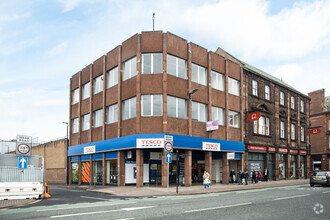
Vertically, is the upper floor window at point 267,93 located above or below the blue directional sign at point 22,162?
above

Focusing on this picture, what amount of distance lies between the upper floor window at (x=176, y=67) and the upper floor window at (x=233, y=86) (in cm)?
704

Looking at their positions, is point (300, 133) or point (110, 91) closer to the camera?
point (110, 91)

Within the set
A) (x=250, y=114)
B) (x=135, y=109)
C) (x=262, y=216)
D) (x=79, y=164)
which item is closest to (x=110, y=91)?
(x=135, y=109)

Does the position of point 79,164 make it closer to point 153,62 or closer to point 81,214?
point 153,62

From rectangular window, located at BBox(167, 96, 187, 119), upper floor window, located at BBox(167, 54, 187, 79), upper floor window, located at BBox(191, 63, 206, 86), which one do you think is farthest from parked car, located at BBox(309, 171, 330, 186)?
upper floor window, located at BBox(167, 54, 187, 79)

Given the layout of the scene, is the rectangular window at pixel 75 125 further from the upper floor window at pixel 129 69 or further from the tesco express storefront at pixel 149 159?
the upper floor window at pixel 129 69

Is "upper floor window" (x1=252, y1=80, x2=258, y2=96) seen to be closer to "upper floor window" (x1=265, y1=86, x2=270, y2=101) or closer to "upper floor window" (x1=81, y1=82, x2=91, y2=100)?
"upper floor window" (x1=265, y1=86, x2=270, y2=101)

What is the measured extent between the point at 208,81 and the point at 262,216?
68.4 ft

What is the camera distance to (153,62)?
2659 centimetres

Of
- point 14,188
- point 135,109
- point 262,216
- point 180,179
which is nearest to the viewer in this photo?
point 262,216

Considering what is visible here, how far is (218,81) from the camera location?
3172 cm

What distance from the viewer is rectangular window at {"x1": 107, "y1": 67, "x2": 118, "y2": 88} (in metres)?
30.1

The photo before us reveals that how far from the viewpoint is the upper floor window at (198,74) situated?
2877 cm

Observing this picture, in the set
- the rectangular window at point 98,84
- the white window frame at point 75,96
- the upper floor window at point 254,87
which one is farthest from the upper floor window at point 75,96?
the upper floor window at point 254,87
